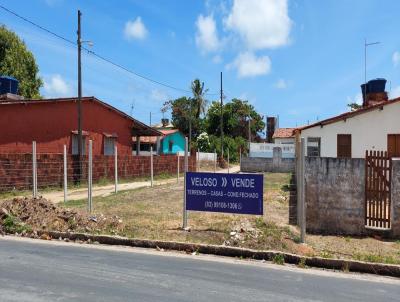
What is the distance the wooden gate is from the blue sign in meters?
2.75

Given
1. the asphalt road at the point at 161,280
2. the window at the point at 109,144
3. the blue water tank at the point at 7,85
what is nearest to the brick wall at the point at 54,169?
the window at the point at 109,144

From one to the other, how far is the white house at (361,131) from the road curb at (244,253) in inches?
599

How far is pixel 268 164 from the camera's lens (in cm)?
3841

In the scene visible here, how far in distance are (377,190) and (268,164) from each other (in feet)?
91.4

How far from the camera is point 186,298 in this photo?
5.79 m

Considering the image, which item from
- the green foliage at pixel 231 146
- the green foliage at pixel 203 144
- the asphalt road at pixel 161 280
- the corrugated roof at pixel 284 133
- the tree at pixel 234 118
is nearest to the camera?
the asphalt road at pixel 161 280

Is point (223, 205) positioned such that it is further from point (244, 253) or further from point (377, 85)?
point (377, 85)

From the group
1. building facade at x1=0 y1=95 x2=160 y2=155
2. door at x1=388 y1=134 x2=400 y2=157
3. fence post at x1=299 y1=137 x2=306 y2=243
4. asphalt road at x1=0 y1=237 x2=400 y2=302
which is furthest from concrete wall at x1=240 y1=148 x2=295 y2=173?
asphalt road at x1=0 y1=237 x2=400 y2=302

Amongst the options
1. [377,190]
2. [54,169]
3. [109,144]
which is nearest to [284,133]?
[109,144]

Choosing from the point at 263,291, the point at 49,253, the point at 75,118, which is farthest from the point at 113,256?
the point at 75,118

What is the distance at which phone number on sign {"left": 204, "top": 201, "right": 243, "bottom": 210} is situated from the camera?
9750mm

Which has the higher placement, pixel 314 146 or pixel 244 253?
pixel 314 146

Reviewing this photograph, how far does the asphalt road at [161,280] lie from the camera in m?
5.90

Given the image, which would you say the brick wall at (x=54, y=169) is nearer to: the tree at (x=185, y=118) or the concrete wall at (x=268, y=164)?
the concrete wall at (x=268, y=164)
